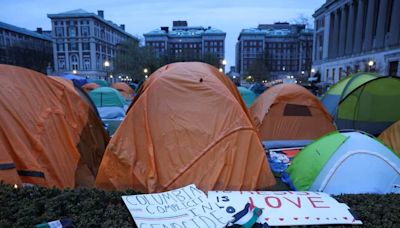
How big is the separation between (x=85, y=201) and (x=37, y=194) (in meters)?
0.50

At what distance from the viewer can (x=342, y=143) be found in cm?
470

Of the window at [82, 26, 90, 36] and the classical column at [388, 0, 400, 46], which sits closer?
the classical column at [388, 0, 400, 46]

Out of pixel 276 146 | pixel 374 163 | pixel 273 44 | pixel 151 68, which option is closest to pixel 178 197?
pixel 374 163

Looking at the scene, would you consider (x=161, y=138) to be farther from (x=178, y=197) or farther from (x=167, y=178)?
(x=178, y=197)

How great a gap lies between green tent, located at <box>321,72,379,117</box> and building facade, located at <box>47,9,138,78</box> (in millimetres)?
65336

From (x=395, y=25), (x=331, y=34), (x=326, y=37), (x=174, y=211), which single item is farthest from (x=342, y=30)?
(x=174, y=211)

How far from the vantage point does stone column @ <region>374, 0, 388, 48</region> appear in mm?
35250

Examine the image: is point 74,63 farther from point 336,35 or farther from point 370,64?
point 370,64

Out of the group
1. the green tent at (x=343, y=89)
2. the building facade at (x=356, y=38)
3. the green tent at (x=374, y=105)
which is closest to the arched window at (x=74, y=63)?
the building facade at (x=356, y=38)

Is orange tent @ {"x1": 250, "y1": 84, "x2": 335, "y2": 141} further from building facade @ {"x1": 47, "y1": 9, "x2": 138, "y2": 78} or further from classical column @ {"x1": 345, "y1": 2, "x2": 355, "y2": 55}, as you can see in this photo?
building facade @ {"x1": 47, "y1": 9, "x2": 138, "y2": 78}

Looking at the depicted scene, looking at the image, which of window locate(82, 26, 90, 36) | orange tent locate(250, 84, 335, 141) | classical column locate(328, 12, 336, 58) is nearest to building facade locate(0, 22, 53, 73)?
window locate(82, 26, 90, 36)

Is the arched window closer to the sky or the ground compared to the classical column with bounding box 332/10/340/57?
closer to the ground

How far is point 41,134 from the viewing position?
14.8 ft

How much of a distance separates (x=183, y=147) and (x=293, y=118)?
4.64 meters
